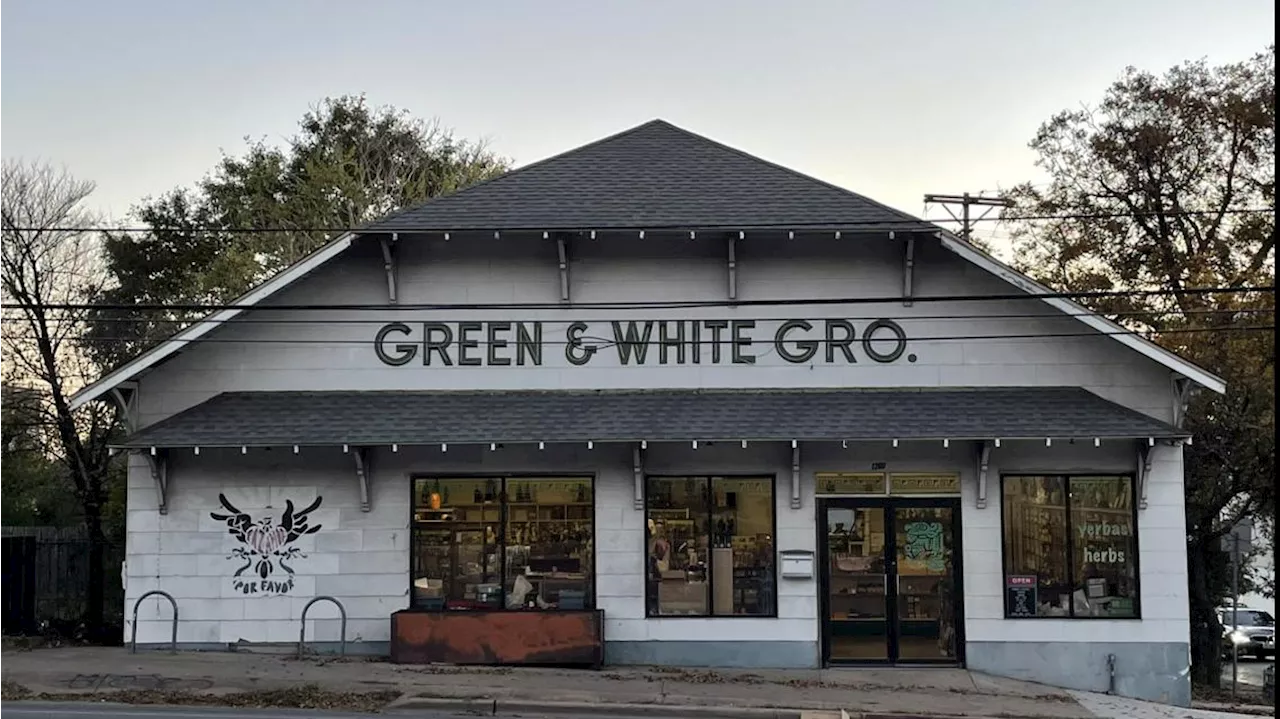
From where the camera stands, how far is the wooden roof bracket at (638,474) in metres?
18.2

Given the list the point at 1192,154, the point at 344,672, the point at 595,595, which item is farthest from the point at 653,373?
the point at 1192,154

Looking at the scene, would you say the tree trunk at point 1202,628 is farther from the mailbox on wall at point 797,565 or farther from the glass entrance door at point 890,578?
the mailbox on wall at point 797,565

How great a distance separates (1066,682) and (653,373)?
292 inches

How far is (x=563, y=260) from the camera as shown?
18.8 m

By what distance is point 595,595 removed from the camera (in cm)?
1845

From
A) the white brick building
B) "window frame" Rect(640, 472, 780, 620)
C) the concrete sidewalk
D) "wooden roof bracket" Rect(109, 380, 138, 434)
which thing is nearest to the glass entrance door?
the white brick building

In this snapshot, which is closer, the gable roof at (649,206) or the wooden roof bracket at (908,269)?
the gable roof at (649,206)

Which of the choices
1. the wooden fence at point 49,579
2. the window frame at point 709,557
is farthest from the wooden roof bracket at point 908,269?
the wooden fence at point 49,579

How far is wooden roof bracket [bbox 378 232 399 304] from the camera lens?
61.4 feet

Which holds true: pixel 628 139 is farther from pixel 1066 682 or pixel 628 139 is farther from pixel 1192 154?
pixel 1192 154

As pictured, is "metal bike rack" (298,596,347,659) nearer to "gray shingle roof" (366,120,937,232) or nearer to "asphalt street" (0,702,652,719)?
"asphalt street" (0,702,652,719)

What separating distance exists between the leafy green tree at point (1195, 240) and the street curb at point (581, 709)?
13234mm

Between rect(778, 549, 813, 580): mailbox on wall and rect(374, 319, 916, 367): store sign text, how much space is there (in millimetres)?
2890

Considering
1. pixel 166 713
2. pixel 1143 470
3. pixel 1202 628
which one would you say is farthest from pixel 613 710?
pixel 1202 628
